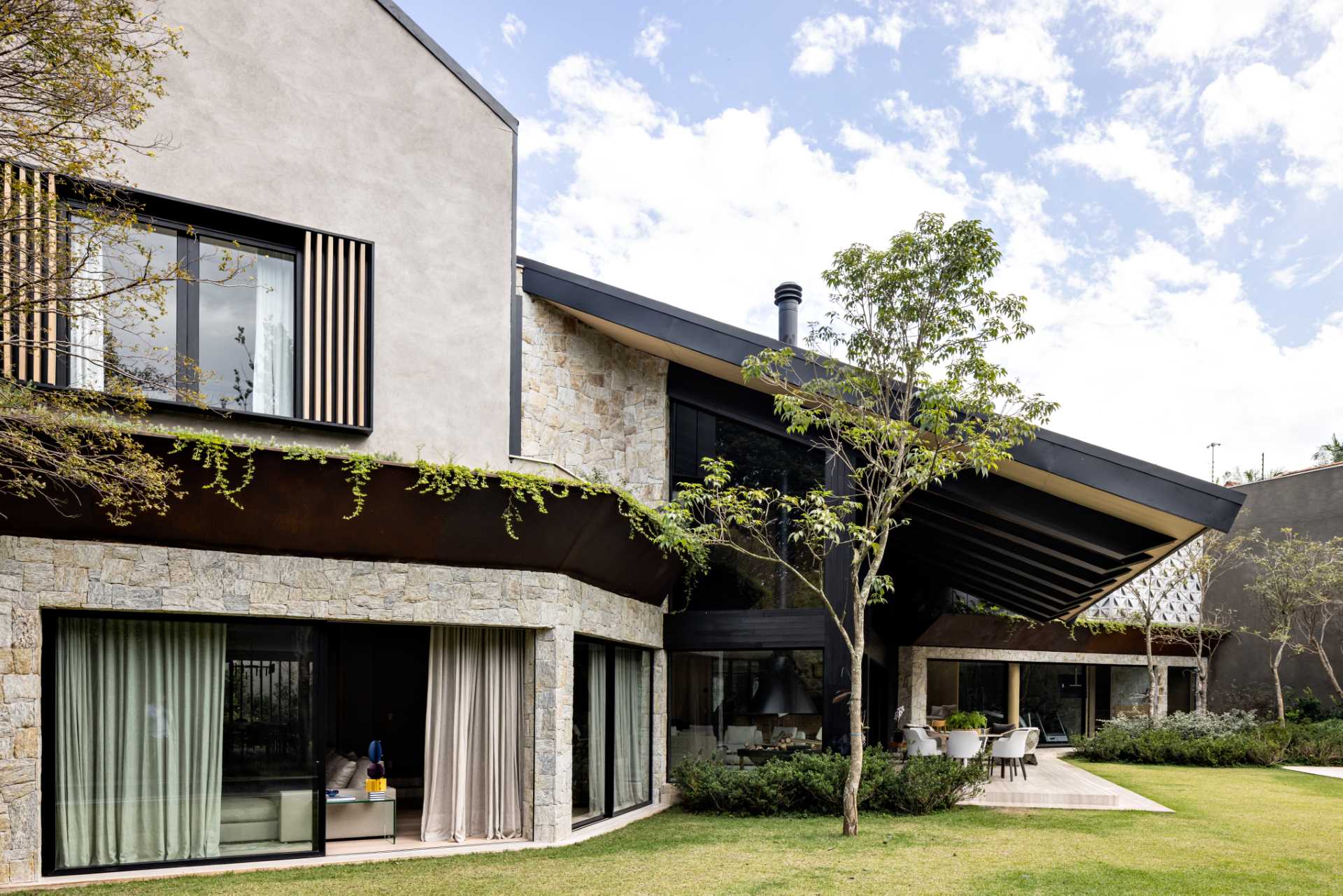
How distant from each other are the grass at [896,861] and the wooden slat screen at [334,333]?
14.7ft

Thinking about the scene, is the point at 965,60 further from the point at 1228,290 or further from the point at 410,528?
the point at 1228,290

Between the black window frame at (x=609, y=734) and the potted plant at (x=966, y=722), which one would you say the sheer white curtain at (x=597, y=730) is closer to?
the black window frame at (x=609, y=734)

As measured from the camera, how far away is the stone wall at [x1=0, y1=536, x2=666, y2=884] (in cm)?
739

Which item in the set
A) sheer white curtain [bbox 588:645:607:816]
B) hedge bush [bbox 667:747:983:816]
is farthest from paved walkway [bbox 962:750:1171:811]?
sheer white curtain [bbox 588:645:607:816]

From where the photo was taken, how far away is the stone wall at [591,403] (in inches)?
492

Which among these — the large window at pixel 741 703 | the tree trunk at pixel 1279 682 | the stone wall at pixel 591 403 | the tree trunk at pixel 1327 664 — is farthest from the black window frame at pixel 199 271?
the tree trunk at pixel 1327 664

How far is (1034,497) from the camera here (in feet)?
37.1

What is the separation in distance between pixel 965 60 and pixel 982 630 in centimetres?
1247

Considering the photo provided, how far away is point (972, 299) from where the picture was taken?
9945 millimetres

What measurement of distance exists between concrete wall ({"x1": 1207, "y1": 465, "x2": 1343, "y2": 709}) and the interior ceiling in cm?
1092

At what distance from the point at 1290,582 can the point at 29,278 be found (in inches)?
1002

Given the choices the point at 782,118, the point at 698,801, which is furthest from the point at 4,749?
the point at 782,118

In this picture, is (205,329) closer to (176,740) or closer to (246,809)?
(176,740)

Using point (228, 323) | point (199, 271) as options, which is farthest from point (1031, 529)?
point (199, 271)
